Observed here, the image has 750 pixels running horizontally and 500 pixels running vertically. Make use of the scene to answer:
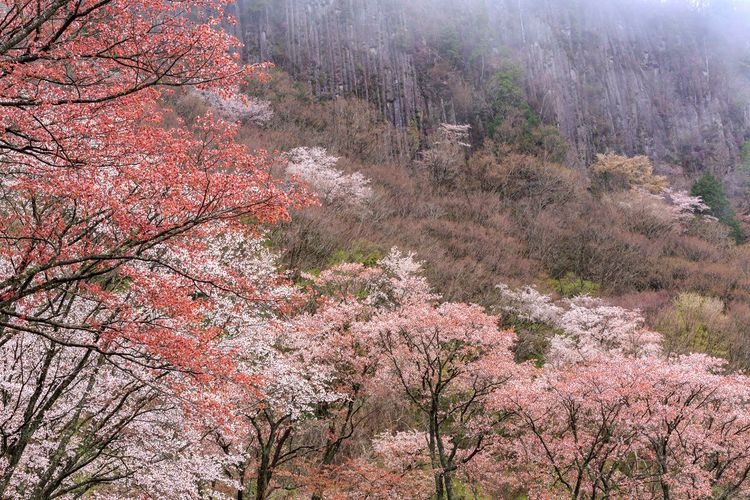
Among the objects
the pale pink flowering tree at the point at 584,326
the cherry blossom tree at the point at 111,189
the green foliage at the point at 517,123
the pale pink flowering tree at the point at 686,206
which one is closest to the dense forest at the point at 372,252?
the cherry blossom tree at the point at 111,189

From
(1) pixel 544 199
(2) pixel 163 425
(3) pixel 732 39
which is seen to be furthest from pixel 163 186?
(3) pixel 732 39

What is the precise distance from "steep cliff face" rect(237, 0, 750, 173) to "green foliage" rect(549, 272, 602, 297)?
85.1ft

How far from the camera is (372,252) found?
1131 inches

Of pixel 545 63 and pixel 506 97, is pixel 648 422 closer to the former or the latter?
pixel 506 97

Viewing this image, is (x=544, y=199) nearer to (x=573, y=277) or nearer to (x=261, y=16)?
(x=573, y=277)

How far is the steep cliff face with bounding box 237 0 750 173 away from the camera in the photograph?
57.4 meters

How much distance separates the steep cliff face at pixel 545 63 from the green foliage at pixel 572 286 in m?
25.9

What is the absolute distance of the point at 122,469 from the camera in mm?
10344

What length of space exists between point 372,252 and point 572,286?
15.4 meters

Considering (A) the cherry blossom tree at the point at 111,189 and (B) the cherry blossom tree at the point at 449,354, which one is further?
(B) the cherry blossom tree at the point at 449,354

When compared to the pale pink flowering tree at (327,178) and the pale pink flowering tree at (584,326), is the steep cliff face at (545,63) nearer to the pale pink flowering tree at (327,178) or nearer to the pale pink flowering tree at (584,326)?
the pale pink flowering tree at (327,178)

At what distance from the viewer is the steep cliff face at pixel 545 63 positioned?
2259 inches

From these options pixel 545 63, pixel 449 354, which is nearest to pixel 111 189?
pixel 449 354

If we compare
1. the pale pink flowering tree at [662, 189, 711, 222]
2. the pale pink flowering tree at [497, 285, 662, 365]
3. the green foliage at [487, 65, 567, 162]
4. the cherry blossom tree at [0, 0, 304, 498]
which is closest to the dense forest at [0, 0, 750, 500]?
the cherry blossom tree at [0, 0, 304, 498]
